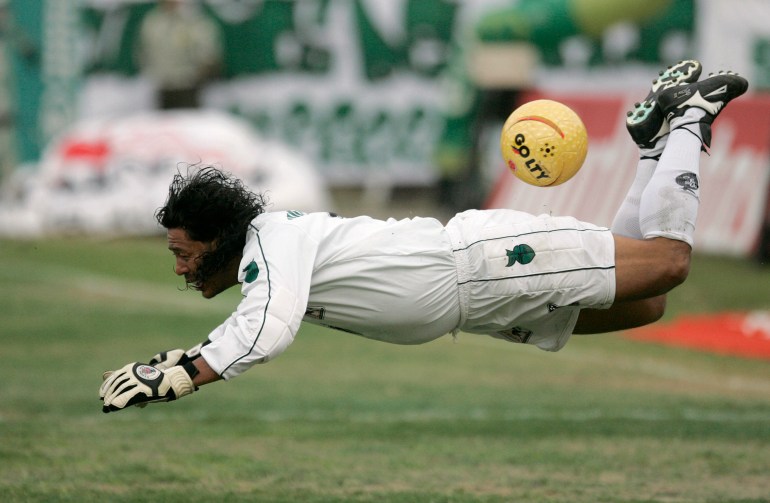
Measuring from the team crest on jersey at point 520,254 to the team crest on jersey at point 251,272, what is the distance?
1.22 m

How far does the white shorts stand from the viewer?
6.48 metres

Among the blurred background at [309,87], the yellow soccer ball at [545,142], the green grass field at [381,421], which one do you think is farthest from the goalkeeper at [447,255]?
the blurred background at [309,87]

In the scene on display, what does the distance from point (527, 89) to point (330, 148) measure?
423 centimetres

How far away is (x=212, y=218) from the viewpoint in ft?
20.7

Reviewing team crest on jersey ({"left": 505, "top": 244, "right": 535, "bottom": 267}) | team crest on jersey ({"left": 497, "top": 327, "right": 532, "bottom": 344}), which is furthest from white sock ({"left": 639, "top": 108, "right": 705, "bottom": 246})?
team crest on jersey ({"left": 497, "top": 327, "right": 532, "bottom": 344})

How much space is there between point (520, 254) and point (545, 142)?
23.3 inches

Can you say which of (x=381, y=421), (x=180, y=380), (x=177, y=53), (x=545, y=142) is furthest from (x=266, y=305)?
(x=177, y=53)

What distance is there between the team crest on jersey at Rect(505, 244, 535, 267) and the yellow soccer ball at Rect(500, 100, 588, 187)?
46cm

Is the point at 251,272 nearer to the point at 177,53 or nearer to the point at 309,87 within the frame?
the point at 177,53

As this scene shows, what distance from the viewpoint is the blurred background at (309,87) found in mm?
20234

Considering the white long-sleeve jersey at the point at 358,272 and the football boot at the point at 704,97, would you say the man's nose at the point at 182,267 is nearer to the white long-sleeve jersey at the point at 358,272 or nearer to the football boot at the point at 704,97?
the white long-sleeve jersey at the point at 358,272

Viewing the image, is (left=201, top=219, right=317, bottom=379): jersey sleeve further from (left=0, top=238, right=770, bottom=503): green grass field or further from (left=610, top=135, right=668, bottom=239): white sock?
(left=610, top=135, right=668, bottom=239): white sock

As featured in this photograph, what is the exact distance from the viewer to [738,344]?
13.0m

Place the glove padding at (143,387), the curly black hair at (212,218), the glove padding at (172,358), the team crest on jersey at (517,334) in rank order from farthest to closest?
the team crest on jersey at (517,334) → the curly black hair at (212,218) → the glove padding at (172,358) → the glove padding at (143,387)
